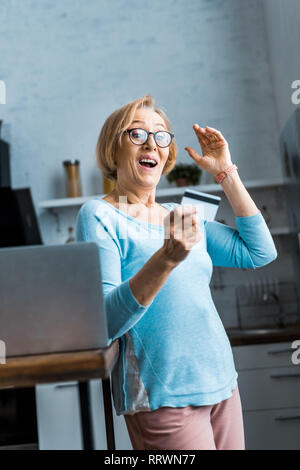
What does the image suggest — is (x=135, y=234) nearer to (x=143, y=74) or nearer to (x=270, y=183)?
(x=270, y=183)

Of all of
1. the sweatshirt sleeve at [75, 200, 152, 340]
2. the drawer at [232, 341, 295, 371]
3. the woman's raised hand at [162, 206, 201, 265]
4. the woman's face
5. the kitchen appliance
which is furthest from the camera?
the drawer at [232, 341, 295, 371]

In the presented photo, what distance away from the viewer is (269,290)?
11.0 ft

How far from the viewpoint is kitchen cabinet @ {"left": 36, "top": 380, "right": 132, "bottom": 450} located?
2.92 metres

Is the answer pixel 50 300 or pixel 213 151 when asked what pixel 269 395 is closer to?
pixel 213 151

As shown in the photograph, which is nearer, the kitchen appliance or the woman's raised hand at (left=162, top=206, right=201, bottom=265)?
the woman's raised hand at (left=162, top=206, right=201, bottom=265)

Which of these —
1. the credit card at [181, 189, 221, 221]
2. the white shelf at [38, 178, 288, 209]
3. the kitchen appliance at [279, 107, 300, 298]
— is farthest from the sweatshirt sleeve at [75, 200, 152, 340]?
the white shelf at [38, 178, 288, 209]

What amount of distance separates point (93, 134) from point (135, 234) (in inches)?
106

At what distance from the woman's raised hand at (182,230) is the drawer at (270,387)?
6.85 feet

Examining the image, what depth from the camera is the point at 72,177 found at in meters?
3.52

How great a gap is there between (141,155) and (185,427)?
0.63m

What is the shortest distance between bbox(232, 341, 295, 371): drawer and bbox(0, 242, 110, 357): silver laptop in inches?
77.3

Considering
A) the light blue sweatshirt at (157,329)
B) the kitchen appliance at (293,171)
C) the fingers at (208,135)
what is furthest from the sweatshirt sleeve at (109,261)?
the kitchen appliance at (293,171)

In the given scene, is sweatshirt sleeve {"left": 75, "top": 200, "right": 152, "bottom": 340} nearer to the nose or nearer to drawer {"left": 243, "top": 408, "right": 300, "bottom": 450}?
the nose

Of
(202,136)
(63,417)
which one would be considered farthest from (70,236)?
(202,136)
